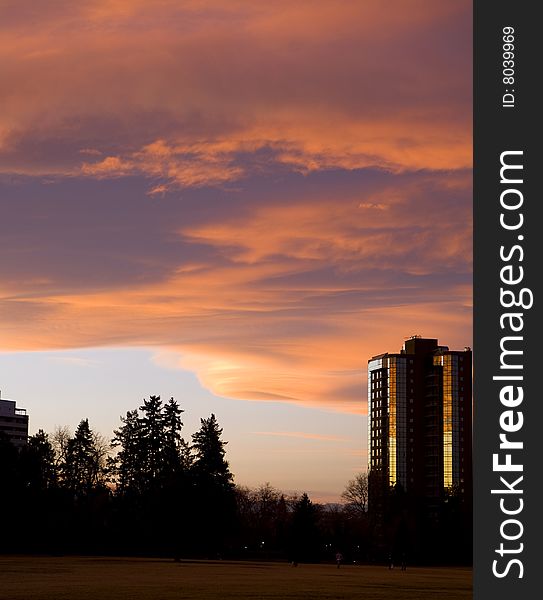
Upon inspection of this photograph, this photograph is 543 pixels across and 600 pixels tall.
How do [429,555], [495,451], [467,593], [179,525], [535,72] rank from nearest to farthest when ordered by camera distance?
[495,451] < [535,72] < [467,593] < [179,525] < [429,555]

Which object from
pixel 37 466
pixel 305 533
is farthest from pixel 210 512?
pixel 37 466

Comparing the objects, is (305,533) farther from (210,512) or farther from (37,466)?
(37,466)

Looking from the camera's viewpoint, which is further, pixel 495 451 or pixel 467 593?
pixel 467 593

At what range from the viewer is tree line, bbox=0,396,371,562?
110000 millimetres

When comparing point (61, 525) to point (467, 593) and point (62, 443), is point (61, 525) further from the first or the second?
point (467, 593)

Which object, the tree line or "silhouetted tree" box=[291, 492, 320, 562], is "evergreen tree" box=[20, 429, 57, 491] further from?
"silhouetted tree" box=[291, 492, 320, 562]

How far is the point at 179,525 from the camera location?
354 feet

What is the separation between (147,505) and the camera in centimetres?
12294

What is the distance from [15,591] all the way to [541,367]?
37674 mm

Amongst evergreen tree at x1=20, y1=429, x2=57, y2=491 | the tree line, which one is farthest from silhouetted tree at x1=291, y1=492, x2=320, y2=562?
evergreen tree at x1=20, y1=429, x2=57, y2=491

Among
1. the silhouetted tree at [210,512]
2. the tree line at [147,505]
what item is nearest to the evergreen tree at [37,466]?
the tree line at [147,505]

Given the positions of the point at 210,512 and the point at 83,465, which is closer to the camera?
the point at 210,512

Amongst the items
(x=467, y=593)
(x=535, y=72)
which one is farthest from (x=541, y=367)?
(x=467, y=593)

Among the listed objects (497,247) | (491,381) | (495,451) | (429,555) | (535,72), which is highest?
(535,72)
